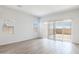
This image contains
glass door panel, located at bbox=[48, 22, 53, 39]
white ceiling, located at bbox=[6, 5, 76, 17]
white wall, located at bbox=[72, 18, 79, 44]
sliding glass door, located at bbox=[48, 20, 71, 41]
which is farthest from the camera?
glass door panel, located at bbox=[48, 22, 53, 39]

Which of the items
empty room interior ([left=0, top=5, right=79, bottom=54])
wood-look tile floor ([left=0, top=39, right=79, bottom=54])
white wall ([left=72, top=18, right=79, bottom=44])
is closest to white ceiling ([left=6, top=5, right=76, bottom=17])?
empty room interior ([left=0, top=5, right=79, bottom=54])

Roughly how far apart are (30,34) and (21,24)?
21.5 inches

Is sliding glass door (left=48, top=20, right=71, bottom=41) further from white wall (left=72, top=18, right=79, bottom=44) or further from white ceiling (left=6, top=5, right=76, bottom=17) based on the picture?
white ceiling (left=6, top=5, right=76, bottom=17)

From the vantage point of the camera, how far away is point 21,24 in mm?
3535

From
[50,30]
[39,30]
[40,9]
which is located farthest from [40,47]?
[40,9]

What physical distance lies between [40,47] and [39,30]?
667 millimetres

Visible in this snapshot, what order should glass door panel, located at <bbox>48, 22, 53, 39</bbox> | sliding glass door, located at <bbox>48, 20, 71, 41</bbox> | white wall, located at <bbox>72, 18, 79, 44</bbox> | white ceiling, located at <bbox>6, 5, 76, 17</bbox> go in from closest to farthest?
white ceiling, located at <bbox>6, 5, 76, 17</bbox>, white wall, located at <bbox>72, 18, 79, 44</bbox>, sliding glass door, located at <bbox>48, 20, 71, 41</bbox>, glass door panel, located at <bbox>48, 22, 53, 39</bbox>

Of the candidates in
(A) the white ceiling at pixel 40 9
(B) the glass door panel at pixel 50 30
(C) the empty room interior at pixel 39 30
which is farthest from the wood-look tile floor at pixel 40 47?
(A) the white ceiling at pixel 40 9

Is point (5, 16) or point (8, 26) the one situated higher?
point (5, 16)

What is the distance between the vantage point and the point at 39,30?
139 inches

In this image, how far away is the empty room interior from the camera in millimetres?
3236
